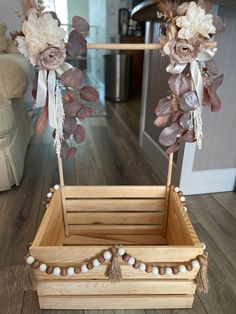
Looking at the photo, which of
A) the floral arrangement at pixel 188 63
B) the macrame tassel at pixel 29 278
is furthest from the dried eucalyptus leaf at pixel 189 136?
the macrame tassel at pixel 29 278

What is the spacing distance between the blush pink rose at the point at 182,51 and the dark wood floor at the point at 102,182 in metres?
0.77

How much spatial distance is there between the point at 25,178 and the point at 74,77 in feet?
3.53

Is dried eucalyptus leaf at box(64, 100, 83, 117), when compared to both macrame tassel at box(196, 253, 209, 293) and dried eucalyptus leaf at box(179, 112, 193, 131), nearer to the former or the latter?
dried eucalyptus leaf at box(179, 112, 193, 131)

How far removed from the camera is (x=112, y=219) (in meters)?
1.11

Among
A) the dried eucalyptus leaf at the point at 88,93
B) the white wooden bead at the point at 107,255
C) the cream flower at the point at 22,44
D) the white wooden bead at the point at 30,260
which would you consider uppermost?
the cream flower at the point at 22,44

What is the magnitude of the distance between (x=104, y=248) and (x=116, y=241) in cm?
31

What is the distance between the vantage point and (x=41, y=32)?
2.20 feet

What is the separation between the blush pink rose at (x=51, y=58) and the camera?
2.28 ft

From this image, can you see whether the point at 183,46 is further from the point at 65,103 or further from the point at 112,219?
the point at 112,219

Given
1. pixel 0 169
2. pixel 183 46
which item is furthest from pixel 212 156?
pixel 0 169

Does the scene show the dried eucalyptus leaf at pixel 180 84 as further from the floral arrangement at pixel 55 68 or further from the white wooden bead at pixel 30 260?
the white wooden bead at pixel 30 260

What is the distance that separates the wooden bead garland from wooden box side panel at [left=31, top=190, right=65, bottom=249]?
0.07 metres

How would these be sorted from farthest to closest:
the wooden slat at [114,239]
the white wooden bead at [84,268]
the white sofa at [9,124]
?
the white sofa at [9,124] → the wooden slat at [114,239] → the white wooden bead at [84,268]

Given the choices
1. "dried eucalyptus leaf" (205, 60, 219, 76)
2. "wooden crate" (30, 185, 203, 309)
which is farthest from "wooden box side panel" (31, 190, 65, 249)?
"dried eucalyptus leaf" (205, 60, 219, 76)
